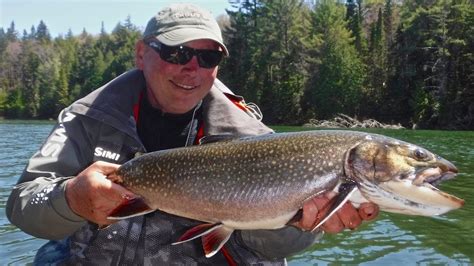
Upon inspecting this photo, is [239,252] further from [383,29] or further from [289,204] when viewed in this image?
[383,29]

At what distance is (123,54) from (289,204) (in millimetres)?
93358

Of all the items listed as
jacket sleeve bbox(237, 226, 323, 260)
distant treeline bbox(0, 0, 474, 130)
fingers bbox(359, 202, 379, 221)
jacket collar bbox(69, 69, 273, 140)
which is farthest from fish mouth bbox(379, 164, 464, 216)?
distant treeline bbox(0, 0, 474, 130)

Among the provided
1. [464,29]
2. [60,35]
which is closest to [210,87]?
[464,29]

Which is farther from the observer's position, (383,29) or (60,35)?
(60,35)

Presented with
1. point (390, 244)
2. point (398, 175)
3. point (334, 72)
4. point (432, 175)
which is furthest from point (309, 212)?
point (334, 72)

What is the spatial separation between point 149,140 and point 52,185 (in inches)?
36.6

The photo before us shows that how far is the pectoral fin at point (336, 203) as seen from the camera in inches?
114

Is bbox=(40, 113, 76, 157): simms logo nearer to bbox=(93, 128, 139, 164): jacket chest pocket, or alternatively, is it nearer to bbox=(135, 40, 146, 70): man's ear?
bbox=(93, 128, 139, 164): jacket chest pocket

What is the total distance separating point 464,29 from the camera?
185 ft

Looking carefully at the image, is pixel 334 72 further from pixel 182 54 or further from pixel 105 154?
pixel 105 154

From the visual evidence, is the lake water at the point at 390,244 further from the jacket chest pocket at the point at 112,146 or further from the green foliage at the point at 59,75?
the green foliage at the point at 59,75

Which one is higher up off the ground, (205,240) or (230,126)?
(230,126)

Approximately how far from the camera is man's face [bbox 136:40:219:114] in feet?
11.9

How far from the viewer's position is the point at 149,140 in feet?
12.9
